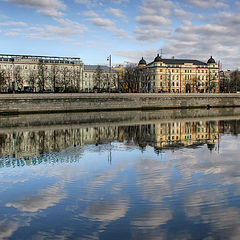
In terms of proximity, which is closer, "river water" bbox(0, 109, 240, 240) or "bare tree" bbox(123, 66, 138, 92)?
"river water" bbox(0, 109, 240, 240)

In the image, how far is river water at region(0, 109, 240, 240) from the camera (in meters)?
9.76

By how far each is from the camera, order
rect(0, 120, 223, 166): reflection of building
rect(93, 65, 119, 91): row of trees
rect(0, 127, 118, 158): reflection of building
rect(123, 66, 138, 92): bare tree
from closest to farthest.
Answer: rect(0, 127, 118, 158): reflection of building, rect(0, 120, 223, 166): reflection of building, rect(123, 66, 138, 92): bare tree, rect(93, 65, 119, 91): row of trees

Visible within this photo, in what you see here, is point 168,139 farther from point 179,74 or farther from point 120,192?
point 179,74

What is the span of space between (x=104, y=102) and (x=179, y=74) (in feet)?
263

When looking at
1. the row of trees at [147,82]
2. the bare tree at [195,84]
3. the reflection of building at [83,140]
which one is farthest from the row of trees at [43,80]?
the reflection of building at [83,140]

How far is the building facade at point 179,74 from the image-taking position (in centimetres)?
13525

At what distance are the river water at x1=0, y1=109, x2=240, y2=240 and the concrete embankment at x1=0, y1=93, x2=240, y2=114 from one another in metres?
36.0

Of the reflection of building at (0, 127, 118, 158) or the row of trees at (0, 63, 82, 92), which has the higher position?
the row of trees at (0, 63, 82, 92)

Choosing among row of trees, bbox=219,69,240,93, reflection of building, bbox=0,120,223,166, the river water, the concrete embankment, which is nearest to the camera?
the river water

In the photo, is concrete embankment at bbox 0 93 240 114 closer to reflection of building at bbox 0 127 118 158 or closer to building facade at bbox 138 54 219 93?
reflection of building at bbox 0 127 118 158

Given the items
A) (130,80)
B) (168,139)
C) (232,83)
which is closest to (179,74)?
(232,83)

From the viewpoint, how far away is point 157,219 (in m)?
10.4

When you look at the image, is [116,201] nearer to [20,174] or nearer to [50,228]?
[50,228]

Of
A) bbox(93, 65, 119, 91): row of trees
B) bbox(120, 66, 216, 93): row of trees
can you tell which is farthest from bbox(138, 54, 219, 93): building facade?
bbox(93, 65, 119, 91): row of trees
